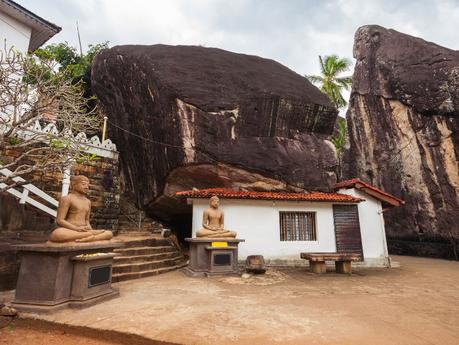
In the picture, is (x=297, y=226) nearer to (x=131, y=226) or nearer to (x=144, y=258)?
(x=144, y=258)

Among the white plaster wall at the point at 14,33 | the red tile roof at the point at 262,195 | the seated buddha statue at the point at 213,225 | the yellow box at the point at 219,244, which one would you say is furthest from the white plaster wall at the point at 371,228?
the white plaster wall at the point at 14,33

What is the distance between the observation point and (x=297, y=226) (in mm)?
11461

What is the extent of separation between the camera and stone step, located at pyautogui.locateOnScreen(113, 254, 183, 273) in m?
7.95

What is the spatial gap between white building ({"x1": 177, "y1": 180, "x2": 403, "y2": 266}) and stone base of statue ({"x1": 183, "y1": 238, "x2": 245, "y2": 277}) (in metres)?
1.62

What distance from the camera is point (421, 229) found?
1655 centimetres

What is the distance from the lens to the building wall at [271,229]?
10.7m

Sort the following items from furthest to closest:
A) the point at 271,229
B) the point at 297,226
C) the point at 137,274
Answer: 1. the point at 297,226
2. the point at 271,229
3. the point at 137,274

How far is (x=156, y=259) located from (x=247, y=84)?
342 inches

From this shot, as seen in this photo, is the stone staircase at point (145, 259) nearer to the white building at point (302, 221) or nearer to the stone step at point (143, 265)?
the stone step at point (143, 265)

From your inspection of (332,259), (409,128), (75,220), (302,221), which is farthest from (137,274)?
(409,128)

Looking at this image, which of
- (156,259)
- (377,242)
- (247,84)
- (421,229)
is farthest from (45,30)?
(421,229)

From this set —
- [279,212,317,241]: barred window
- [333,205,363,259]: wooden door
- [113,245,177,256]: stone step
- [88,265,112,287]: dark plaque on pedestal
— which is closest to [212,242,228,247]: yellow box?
[113,245,177,256]: stone step

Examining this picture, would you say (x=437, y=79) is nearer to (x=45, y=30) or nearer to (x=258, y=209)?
(x=258, y=209)

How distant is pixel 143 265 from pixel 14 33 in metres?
13.3
